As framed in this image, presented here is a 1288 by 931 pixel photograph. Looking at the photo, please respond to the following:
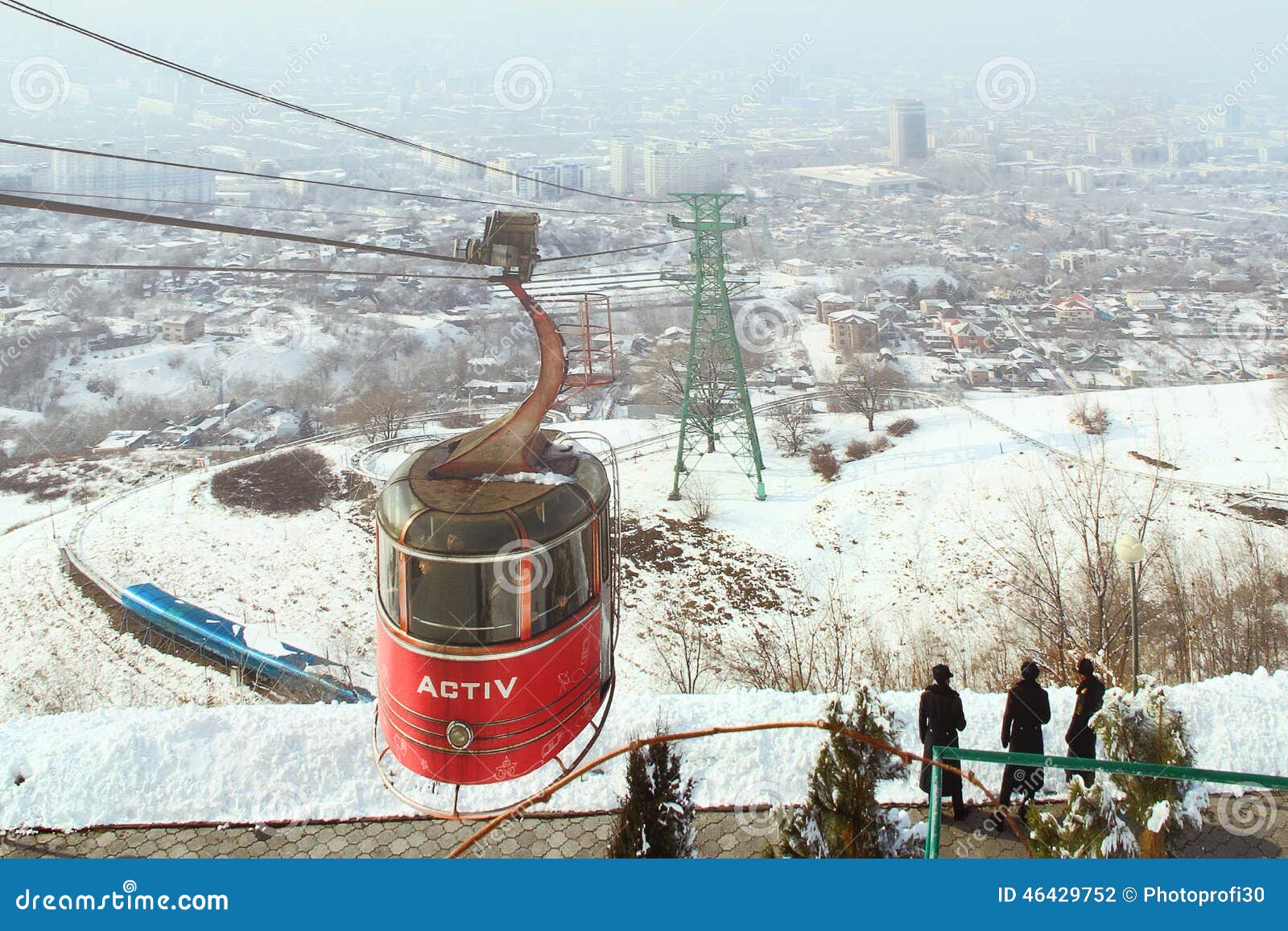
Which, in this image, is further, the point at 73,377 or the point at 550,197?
the point at 550,197

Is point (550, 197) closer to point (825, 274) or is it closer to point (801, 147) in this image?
point (825, 274)

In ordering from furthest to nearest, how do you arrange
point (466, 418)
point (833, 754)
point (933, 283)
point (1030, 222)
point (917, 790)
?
point (1030, 222), point (933, 283), point (466, 418), point (917, 790), point (833, 754)

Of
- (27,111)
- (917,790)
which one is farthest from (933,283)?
(27,111)

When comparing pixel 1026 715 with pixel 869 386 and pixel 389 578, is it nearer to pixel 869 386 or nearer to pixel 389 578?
pixel 389 578

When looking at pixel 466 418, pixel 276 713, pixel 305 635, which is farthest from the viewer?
pixel 466 418

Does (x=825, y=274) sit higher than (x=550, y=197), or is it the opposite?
(x=550, y=197)

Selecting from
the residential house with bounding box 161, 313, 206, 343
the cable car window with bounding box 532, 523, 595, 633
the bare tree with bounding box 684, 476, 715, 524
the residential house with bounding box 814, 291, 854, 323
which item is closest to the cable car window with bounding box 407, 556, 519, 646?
the cable car window with bounding box 532, 523, 595, 633

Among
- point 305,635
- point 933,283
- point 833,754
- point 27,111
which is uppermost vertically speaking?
point 27,111
